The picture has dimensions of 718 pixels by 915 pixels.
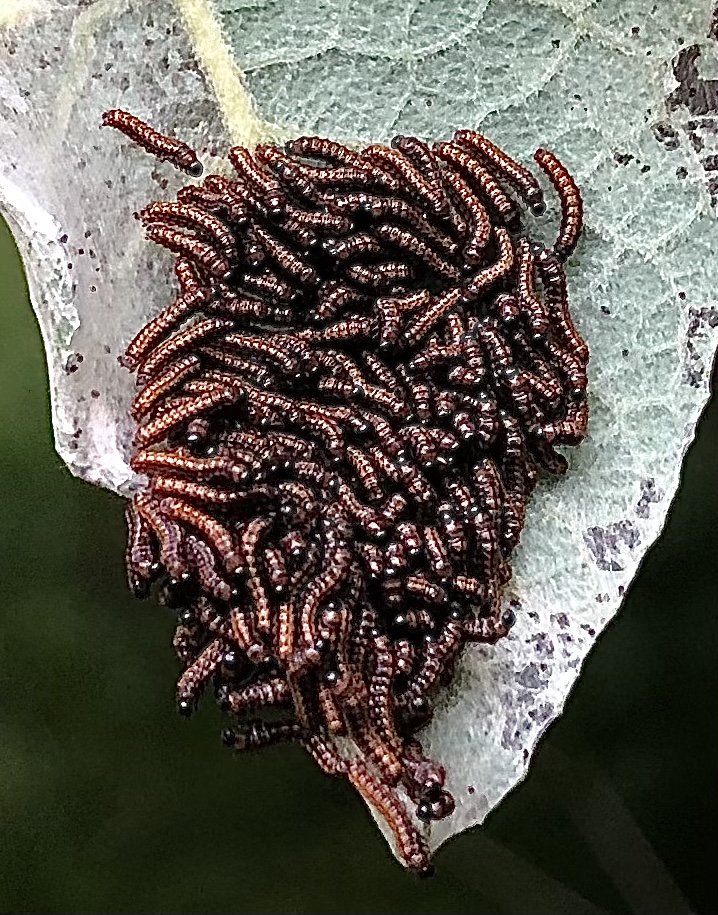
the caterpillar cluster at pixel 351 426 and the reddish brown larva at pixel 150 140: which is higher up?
the reddish brown larva at pixel 150 140

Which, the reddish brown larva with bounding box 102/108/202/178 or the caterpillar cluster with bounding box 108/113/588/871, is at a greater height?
the reddish brown larva with bounding box 102/108/202/178

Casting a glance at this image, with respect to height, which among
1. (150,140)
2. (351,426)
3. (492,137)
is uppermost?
(150,140)

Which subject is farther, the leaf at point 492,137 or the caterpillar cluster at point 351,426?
the leaf at point 492,137

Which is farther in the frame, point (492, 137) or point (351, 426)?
point (492, 137)

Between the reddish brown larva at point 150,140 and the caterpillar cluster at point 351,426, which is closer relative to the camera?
the caterpillar cluster at point 351,426

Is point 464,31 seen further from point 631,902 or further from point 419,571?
point 631,902
